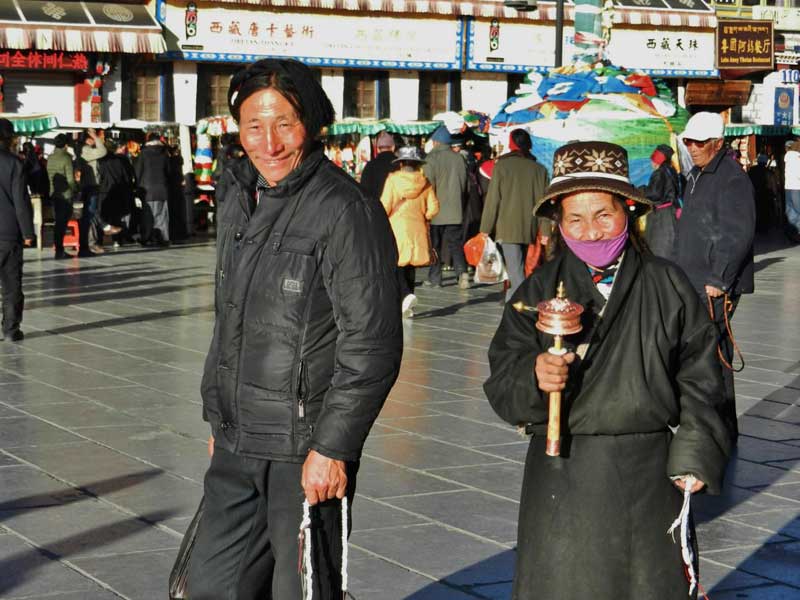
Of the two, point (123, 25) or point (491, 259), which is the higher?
point (123, 25)

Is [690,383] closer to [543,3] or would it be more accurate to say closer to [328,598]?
[328,598]

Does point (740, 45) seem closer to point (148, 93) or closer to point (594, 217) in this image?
point (148, 93)

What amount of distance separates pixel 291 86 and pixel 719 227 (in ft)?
15.1

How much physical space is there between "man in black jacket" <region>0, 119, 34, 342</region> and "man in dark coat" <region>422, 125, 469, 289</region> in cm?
595

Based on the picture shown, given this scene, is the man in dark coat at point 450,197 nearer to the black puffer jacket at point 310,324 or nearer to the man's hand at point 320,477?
the black puffer jacket at point 310,324

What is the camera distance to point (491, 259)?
1364 cm

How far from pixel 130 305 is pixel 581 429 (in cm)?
1118

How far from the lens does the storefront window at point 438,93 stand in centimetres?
3130

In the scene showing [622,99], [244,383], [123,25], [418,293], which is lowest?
[418,293]

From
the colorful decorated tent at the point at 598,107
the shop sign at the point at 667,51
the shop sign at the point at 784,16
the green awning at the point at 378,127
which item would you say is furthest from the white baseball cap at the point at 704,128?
the shop sign at the point at 784,16

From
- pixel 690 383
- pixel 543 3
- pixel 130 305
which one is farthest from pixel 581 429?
pixel 543 3

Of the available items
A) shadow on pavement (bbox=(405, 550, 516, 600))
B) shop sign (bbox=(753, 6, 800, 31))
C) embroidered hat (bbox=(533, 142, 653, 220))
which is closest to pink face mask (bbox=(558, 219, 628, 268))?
embroidered hat (bbox=(533, 142, 653, 220))

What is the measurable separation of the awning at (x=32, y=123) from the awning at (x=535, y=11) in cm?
691

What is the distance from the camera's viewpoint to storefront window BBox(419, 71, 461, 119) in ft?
103
